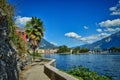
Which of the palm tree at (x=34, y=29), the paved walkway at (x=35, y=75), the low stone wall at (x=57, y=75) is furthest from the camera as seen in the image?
the palm tree at (x=34, y=29)

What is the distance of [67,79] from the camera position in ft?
41.7

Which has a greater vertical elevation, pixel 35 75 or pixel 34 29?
pixel 34 29

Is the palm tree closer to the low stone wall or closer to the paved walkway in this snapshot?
the paved walkway

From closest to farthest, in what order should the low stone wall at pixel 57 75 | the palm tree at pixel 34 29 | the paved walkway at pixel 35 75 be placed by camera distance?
the low stone wall at pixel 57 75 < the paved walkway at pixel 35 75 < the palm tree at pixel 34 29

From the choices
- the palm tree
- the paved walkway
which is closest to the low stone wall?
the paved walkway

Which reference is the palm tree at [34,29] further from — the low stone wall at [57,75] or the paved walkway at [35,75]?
the low stone wall at [57,75]

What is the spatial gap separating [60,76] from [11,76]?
358 cm

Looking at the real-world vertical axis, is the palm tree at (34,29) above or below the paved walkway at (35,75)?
above

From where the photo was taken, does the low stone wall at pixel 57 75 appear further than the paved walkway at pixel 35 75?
No

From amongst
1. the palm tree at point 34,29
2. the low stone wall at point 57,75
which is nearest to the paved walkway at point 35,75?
the low stone wall at point 57,75

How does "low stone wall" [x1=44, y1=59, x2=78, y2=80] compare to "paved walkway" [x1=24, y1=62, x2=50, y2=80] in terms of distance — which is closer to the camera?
"low stone wall" [x1=44, y1=59, x2=78, y2=80]

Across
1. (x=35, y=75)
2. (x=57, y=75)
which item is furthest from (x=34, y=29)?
(x=57, y=75)

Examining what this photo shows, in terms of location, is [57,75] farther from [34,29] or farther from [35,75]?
[34,29]

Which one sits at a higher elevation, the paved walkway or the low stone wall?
the low stone wall
